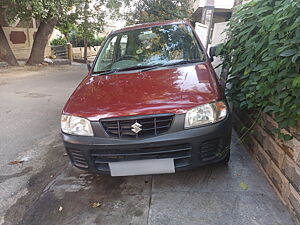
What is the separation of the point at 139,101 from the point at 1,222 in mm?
1680

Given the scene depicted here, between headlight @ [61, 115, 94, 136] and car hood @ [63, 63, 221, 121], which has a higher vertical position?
car hood @ [63, 63, 221, 121]

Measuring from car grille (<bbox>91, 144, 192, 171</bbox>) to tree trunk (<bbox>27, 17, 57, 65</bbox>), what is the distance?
11143mm

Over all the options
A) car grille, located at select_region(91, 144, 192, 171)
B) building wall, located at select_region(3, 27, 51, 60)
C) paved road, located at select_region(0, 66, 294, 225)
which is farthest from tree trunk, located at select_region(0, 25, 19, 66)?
Answer: car grille, located at select_region(91, 144, 192, 171)

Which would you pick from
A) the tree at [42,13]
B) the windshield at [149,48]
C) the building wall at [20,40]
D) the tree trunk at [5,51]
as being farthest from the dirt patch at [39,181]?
the building wall at [20,40]

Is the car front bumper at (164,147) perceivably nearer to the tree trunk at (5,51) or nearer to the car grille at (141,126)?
the car grille at (141,126)

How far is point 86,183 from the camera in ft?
8.22

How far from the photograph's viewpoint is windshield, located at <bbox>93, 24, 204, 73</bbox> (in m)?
2.88

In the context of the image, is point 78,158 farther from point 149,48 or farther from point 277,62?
point 277,62

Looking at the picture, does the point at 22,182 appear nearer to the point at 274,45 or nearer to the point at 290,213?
the point at 290,213

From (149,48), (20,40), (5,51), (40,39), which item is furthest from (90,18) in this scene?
(149,48)

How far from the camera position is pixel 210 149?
2049mm

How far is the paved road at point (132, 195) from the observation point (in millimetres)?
1953

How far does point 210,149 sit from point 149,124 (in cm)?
61

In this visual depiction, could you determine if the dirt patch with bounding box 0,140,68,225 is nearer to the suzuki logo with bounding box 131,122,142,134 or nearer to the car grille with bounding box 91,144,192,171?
the car grille with bounding box 91,144,192,171
